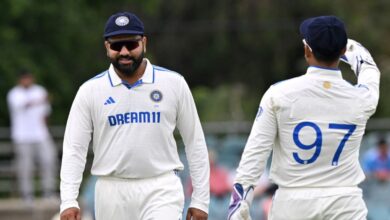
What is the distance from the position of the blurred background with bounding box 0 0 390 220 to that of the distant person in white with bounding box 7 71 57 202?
513mm

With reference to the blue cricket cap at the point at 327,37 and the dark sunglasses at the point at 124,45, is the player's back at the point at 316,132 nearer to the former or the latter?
the blue cricket cap at the point at 327,37

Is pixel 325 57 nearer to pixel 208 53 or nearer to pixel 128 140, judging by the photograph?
pixel 128 140

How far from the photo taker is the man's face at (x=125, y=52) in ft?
29.3

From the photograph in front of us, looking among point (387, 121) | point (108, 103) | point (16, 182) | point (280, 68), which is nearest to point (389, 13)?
point (280, 68)

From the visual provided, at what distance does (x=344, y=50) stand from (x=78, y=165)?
205cm

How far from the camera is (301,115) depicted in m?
8.20

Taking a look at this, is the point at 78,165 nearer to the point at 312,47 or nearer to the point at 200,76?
the point at 312,47

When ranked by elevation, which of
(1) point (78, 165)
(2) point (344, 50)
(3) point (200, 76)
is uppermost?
(2) point (344, 50)

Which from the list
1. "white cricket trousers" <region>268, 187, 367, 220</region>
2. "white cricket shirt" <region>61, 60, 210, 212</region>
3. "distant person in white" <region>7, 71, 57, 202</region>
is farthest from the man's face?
"distant person in white" <region>7, 71, 57, 202</region>

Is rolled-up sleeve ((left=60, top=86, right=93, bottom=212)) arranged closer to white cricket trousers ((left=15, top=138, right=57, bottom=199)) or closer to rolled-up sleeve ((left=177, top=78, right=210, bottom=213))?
rolled-up sleeve ((left=177, top=78, right=210, bottom=213))

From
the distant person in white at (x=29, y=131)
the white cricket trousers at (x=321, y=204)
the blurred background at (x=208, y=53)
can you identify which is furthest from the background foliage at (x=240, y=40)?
the white cricket trousers at (x=321, y=204)

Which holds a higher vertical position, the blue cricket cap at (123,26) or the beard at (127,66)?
the blue cricket cap at (123,26)

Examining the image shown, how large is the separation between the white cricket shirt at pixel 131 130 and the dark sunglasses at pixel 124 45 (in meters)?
0.21

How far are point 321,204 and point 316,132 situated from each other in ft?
1.50
